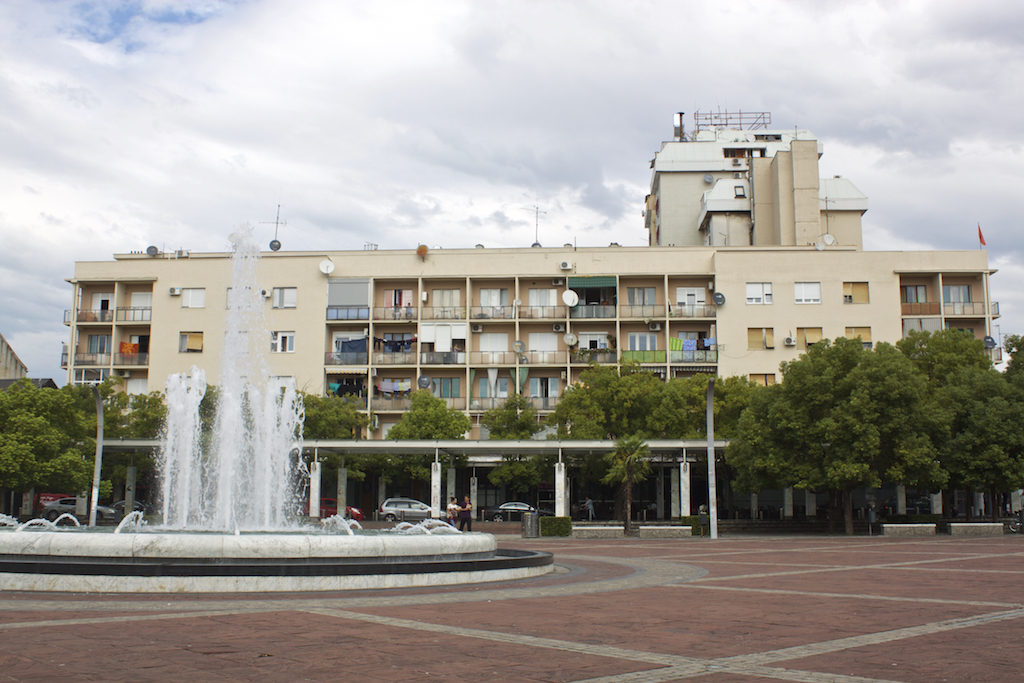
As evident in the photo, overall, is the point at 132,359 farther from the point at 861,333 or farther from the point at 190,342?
the point at 861,333

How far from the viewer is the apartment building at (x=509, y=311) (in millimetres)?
56969

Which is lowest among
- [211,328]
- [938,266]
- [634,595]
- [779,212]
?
[634,595]

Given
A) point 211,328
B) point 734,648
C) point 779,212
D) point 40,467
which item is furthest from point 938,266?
point 734,648

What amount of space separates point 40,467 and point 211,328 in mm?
21476

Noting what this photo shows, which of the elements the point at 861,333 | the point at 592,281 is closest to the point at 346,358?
the point at 592,281

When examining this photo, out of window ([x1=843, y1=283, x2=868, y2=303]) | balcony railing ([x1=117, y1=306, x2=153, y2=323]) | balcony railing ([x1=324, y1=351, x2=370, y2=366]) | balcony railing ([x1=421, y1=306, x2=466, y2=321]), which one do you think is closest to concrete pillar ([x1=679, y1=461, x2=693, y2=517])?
window ([x1=843, y1=283, x2=868, y2=303])

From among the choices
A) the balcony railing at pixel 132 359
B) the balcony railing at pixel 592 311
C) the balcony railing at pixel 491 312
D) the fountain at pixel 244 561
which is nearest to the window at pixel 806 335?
the balcony railing at pixel 592 311

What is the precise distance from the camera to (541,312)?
59.1 metres

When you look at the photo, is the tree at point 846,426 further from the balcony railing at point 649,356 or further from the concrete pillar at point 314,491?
the balcony railing at point 649,356

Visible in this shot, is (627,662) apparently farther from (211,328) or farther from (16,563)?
(211,328)

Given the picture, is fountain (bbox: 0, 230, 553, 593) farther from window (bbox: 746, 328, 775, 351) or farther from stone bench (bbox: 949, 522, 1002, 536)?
window (bbox: 746, 328, 775, 351)

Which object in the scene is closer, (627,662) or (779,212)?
(627,662)

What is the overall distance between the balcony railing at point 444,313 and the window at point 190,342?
13.9 metres

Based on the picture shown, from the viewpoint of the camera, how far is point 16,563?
13172mm
